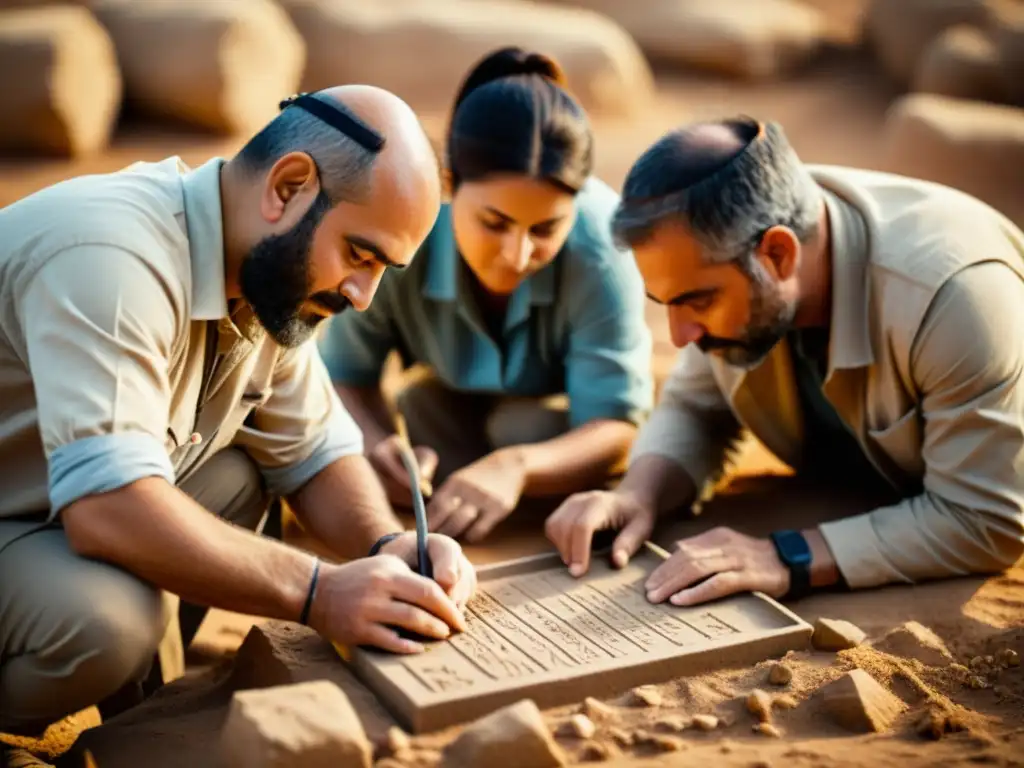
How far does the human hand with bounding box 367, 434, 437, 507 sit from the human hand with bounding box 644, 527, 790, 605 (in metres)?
1.07

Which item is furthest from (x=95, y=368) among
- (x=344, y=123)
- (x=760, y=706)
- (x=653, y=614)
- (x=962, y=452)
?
(x=962, y=452)

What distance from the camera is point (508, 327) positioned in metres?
4.36

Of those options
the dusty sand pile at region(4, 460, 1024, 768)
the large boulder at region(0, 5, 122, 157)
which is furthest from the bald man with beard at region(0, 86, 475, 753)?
the large boulder at region(0, 5, 122, 157)

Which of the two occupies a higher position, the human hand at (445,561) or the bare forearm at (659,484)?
the human hand at (445,561)

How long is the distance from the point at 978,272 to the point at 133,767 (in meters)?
2.40

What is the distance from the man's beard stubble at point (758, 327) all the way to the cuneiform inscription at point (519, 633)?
99 cm

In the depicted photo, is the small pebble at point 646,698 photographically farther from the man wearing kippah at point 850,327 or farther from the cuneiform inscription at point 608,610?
the man wearing kippah at point 850,327

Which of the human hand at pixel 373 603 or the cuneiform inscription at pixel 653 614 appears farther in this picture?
the cuneiform inscription at pixel 653 614

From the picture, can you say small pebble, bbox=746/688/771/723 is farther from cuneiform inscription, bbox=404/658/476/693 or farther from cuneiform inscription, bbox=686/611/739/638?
cuneiform inscription, bbox=404/658/476/693

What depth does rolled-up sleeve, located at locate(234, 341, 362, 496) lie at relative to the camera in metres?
3.49

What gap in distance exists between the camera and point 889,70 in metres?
10.0

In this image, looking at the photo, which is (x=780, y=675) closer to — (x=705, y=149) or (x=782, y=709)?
(x=782, y=709)

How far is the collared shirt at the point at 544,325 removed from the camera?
4.28 m

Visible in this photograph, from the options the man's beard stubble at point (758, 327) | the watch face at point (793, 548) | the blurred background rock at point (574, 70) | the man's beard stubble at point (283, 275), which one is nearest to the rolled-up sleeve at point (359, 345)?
the man's beard stubble at point (758, 327)
